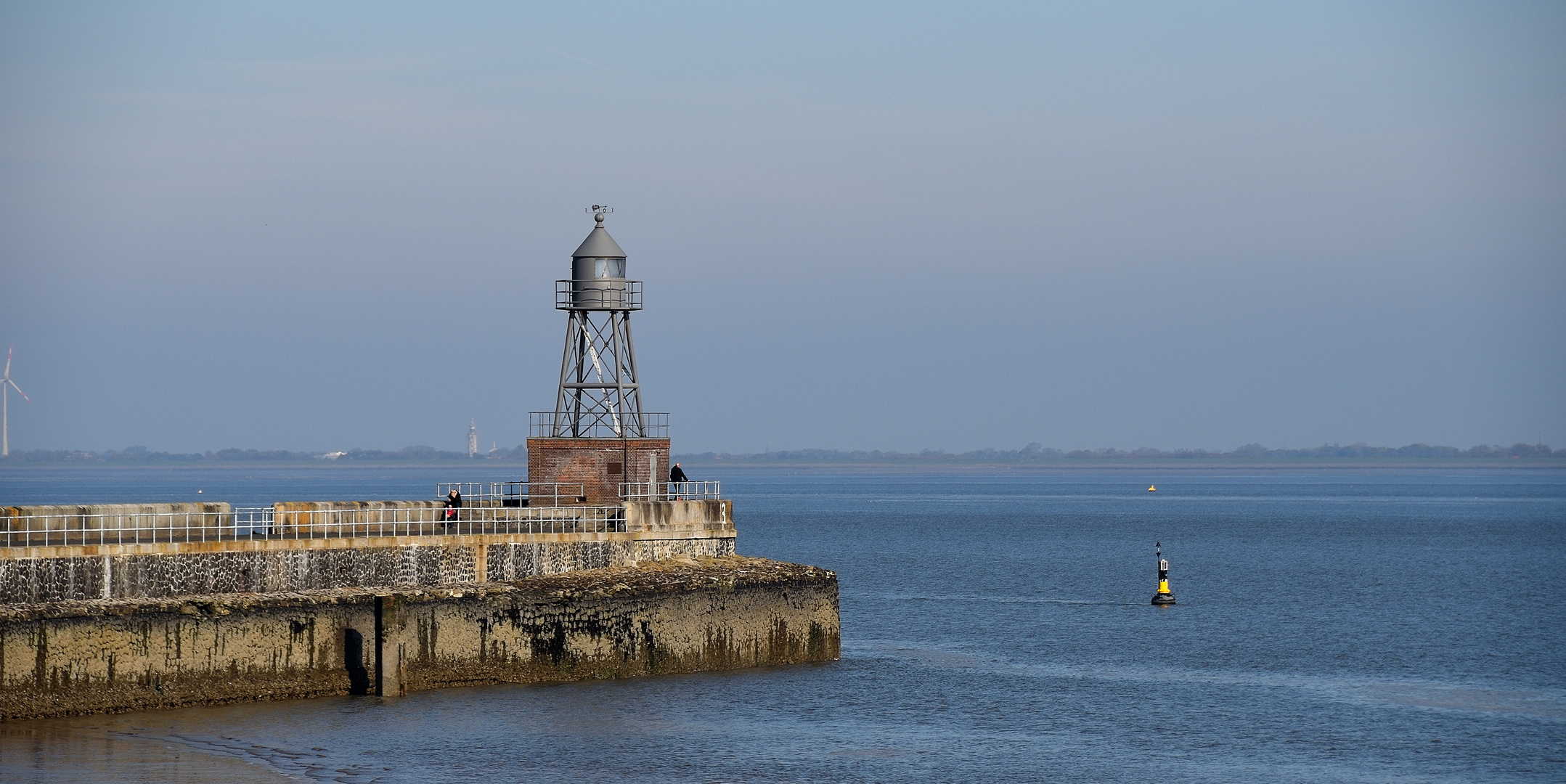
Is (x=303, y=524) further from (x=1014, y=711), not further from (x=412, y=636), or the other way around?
(x=1014, y=711)

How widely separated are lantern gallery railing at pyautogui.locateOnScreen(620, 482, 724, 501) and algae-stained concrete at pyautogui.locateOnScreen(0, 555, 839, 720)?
192 cm

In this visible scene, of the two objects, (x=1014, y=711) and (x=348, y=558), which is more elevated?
(x=348, y=558)

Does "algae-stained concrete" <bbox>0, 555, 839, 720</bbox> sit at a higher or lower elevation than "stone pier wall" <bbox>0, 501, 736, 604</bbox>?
lower

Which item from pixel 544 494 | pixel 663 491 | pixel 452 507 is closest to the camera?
pixel 452 507

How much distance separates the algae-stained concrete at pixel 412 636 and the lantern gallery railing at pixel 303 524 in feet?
6.21

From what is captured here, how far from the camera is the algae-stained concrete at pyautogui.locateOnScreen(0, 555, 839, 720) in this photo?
29469 millimetres

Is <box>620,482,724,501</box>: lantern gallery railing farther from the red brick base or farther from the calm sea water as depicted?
the calm sea water

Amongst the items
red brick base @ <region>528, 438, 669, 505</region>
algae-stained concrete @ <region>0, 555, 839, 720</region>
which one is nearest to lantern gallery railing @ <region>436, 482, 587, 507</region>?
red brick base @ <region>528, 438, 669, 505</region>

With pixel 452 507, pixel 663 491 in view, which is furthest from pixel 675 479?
pixel 452 507

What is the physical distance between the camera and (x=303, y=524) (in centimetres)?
3722

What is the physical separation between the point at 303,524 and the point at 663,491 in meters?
10.5

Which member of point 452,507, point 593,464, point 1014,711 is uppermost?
point 593,464

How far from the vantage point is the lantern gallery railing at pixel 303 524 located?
1292 inches

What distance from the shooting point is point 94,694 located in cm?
2964
